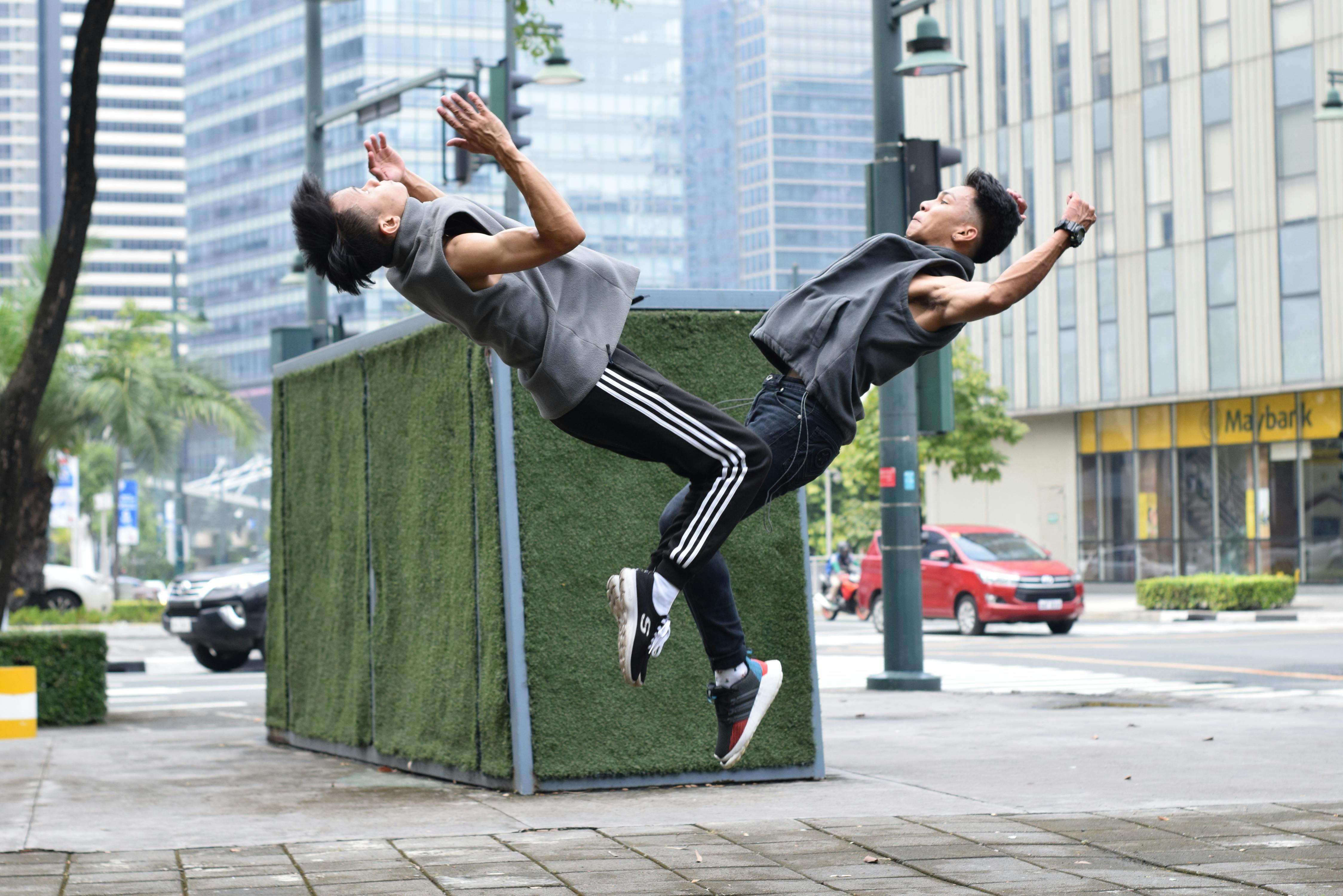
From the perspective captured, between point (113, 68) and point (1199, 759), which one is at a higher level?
point (113, 68)

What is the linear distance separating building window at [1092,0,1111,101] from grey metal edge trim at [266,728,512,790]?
35.5 meters

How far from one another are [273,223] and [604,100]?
35682 millimetres

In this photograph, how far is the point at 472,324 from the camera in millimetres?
4629

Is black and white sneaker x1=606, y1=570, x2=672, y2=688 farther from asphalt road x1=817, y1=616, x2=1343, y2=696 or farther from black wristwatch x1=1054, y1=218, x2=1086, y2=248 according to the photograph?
asphalt road x1=817, y1=616, x2=1343, y2=696

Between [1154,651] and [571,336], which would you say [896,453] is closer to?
[1154,651]

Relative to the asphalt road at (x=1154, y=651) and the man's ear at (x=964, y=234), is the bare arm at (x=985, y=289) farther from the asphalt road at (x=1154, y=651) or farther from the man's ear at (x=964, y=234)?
the asphalt road at (x=1154, y=651)

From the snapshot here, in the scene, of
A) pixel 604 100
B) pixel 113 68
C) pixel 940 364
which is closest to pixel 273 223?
pixel 604 100

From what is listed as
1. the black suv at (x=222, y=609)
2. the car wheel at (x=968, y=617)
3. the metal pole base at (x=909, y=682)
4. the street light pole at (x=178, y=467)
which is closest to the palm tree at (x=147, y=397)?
the street light pole at (x=178, y=467)

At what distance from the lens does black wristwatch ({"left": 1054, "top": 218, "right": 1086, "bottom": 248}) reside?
15.8 ft

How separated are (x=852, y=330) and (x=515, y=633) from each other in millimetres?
4246

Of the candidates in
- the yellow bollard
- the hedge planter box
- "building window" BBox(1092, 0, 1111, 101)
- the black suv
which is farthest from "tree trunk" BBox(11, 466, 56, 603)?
"building window" BBox(1092, 0, 1111, 101)

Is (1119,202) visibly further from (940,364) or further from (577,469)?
(577,469)

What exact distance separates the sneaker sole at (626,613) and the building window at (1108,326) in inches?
1577

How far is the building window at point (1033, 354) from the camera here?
45.7 metres
